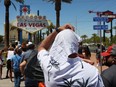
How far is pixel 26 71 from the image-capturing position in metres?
6.99

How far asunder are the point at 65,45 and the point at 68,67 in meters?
0.18

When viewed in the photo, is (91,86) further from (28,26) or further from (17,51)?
(28,26)

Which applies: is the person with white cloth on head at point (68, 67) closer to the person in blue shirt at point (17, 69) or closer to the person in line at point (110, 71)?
the person in line at point (110, 71)

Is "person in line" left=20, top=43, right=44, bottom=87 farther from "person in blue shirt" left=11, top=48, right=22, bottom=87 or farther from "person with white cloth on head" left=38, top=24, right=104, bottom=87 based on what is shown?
"person in blue shirt" left=11, top=48, right=22, bottom=87

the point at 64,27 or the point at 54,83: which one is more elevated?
the point at 64,27

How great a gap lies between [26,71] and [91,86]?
4200mm

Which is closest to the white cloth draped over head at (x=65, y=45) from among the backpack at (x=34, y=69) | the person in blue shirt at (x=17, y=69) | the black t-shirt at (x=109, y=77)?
the black t-shirt at (x=109, y=77)

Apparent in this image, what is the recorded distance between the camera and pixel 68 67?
9.53 feet

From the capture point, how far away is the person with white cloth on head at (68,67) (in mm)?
2887

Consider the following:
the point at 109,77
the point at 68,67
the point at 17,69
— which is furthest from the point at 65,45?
the point at 17,69

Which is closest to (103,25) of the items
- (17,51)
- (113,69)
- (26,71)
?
(17,51)

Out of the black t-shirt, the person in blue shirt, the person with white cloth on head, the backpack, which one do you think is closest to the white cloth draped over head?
the person with white cloth on head

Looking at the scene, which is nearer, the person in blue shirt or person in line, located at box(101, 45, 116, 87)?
person in line, located at box(101, 45, 116, 87)

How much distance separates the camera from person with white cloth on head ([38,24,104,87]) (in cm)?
289
